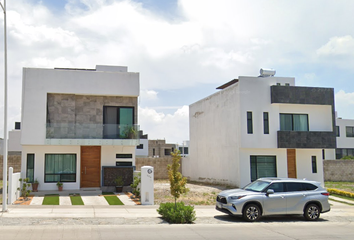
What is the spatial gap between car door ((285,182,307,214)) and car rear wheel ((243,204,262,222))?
1349mm

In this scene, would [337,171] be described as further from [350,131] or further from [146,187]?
[146,187]

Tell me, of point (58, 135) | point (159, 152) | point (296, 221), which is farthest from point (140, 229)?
point (159, 152)

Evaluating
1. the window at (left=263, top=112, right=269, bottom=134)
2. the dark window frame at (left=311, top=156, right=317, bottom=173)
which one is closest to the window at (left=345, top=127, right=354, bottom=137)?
the dark window frame at (left=311, top=156, right=317, bottom=173)

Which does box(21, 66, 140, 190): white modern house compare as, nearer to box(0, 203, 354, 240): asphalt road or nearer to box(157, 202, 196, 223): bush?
box(0, 203, 354, 240): asphalt road

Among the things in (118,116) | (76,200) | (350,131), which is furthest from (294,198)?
(350,131)

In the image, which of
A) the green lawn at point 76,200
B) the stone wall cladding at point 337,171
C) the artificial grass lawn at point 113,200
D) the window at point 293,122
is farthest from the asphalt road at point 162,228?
the stone wall cladding at point 337,171

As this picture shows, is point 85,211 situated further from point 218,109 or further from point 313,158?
point 313,158

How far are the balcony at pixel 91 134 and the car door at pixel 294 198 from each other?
10.3 metres

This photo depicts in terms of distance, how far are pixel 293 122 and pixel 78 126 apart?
15.6 m

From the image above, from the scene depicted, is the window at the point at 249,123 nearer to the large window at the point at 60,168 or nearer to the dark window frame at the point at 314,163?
the dark window frame at the point at 314,163

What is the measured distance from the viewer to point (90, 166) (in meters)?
23.2

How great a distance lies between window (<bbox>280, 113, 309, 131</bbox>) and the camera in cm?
2697

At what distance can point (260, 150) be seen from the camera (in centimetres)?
2655

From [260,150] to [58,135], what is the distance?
1409 centimetres
